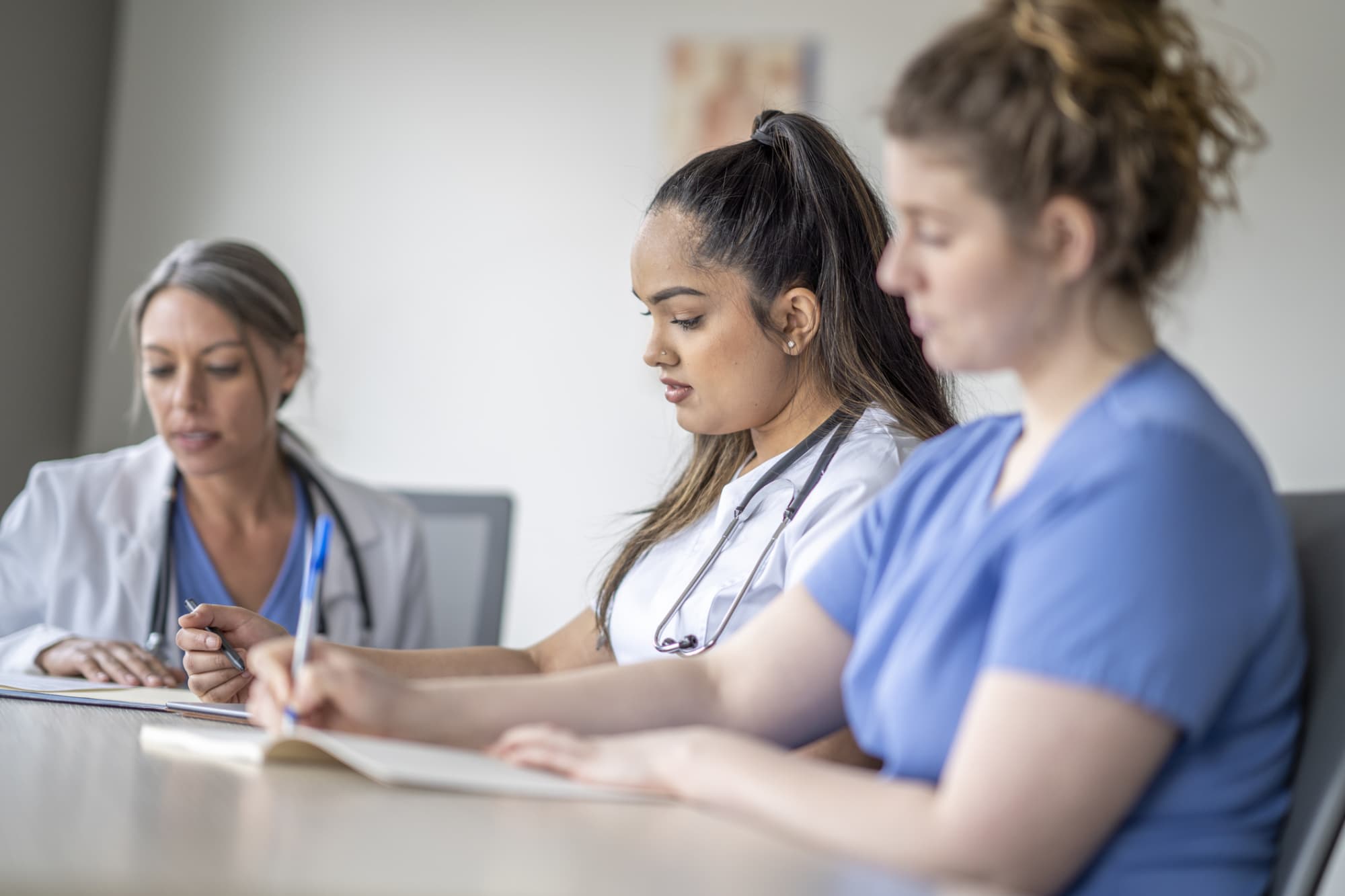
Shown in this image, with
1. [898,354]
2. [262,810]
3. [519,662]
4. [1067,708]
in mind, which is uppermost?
[898,354]

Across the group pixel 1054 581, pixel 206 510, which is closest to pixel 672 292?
pixel 1054 581

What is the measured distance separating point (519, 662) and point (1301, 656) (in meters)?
1.09

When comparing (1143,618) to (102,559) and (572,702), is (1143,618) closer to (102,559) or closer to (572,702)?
(572,702)

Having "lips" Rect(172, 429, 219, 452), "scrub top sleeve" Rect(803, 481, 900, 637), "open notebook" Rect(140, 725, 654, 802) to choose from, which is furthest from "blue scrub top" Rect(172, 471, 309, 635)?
"scrub top sleeve" Rect(803, 481, 900, 637)

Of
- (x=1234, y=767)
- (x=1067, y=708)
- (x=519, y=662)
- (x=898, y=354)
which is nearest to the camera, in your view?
(x=1067, y=708)

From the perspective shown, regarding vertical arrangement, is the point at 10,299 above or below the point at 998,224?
below

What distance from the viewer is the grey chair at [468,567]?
2.44 meters

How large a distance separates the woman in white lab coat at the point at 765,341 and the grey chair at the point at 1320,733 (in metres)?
0.59

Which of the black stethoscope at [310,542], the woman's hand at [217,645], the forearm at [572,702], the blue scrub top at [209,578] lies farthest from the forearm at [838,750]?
the blue scrub top at [209,578]

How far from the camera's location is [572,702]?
1.01m

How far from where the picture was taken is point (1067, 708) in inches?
28.2

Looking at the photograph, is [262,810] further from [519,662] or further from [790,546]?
[519,662]

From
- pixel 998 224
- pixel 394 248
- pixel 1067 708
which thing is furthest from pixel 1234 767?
pixel 394 248

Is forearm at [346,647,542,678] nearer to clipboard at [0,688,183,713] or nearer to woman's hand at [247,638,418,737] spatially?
clipboard at [0,688,183,713]
